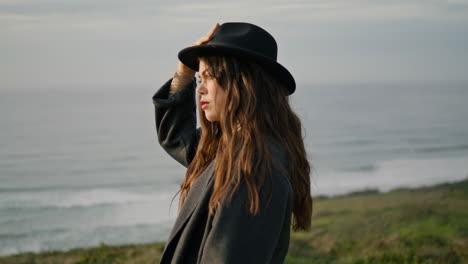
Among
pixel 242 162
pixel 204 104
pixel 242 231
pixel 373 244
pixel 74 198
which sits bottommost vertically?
pixel 74 198

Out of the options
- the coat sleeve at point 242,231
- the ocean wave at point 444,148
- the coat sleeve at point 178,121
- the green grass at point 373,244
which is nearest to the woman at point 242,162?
the coat sleeve at point 242,231

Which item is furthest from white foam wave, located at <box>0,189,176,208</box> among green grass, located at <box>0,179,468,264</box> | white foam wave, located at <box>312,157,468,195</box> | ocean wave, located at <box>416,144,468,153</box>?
ocean wave, located at <box>416,144,468,153</box>

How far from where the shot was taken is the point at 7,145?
74.9 meters

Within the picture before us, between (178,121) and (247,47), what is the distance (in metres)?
0.74

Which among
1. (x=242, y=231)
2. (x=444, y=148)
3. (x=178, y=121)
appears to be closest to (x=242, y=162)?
(x=242, y=231)

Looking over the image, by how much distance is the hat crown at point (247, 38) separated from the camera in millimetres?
2484

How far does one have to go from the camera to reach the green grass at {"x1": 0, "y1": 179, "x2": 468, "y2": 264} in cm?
616

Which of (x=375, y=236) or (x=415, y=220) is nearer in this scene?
(x=375, y=236)

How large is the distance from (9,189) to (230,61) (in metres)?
51.2

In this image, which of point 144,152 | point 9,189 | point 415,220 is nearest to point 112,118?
point 144,152

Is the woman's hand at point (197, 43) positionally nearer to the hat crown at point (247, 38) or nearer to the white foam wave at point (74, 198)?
the hat crown at point (247, 38)

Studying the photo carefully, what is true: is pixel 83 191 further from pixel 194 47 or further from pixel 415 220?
pixel 194 47

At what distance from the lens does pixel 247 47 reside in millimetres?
2473

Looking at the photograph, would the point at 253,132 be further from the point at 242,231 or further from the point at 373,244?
the point at 373,244
